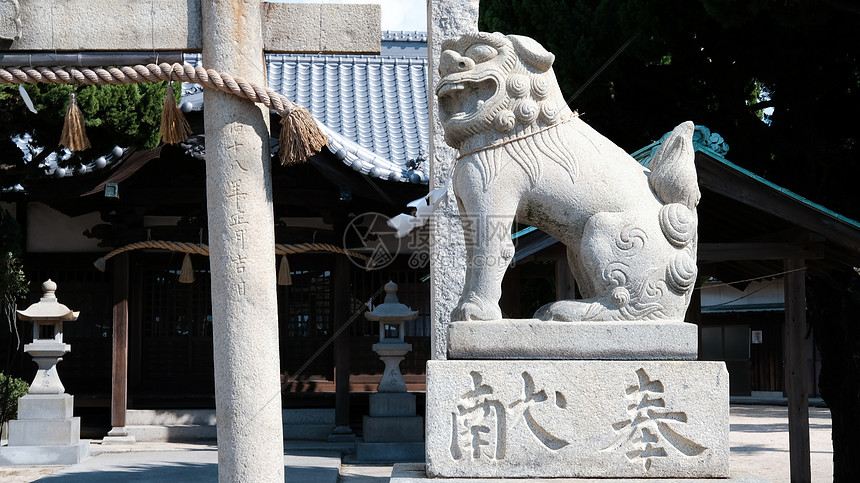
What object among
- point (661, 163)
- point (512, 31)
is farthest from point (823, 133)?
point (661, 163)

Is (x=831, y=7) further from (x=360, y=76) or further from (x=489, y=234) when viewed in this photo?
(x=360, y=76)

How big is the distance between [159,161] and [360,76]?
177 inches

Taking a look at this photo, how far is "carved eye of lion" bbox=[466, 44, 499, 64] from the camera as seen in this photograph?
11.9ft

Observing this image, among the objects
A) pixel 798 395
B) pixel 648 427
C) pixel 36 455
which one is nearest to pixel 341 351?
pixel 36 455

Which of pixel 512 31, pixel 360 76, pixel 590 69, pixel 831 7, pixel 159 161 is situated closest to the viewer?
pixel 831 7

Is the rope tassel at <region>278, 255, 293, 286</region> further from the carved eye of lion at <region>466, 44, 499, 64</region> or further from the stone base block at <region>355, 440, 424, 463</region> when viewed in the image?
the carved eye of lion at <region>466, 44, 499, 64</region>

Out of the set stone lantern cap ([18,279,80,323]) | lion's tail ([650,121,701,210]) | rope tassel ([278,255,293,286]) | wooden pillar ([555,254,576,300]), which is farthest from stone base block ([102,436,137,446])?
lion's tail ([650,121,701,210])

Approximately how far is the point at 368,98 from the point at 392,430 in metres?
5.82

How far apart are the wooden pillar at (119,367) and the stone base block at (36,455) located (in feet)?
4.14

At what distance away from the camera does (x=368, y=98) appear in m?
13.2

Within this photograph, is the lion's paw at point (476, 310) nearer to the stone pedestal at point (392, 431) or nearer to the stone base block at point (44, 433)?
the stone pedestal at point (392, 431)

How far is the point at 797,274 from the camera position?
23.3 feet

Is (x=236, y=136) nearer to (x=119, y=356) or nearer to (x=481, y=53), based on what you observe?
(x=481, y=53)

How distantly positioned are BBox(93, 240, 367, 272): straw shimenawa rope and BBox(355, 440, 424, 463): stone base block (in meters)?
2.41
